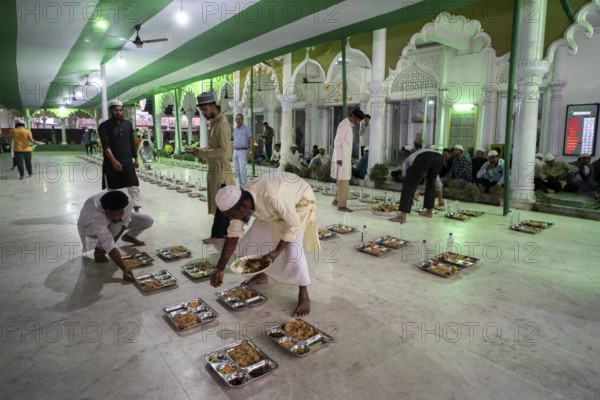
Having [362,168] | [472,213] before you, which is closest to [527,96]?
[472,213]

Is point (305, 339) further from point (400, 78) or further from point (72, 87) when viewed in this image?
point (72, 87)

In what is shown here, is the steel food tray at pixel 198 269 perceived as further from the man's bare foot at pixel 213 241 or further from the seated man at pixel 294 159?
the seated man at pixel 294 159

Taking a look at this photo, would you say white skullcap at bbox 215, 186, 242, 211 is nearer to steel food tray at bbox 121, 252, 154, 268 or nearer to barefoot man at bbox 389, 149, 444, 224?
steel food tray at bbox 121, 252, 154, 268

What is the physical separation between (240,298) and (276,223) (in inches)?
28.3

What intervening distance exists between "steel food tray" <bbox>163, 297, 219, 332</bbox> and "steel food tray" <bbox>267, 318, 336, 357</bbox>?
503mm

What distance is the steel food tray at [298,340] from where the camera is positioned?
243cm

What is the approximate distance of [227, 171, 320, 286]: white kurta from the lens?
2.59 meters

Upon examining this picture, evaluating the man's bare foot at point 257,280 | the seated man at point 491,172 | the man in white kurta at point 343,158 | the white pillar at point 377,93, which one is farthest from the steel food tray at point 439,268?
the white pillar at point 377,93

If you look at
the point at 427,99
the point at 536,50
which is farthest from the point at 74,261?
the point at 427,99

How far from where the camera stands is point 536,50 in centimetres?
646

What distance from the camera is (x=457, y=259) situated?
4086 millimetres

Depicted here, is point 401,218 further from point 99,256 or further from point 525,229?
point 99,256

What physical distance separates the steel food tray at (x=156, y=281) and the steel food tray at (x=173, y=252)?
0.44m

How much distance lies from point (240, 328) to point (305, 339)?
20.2 inches
